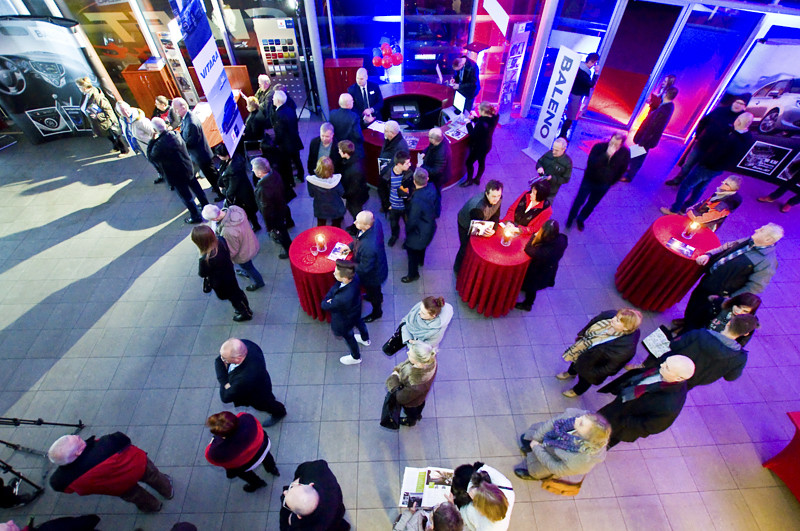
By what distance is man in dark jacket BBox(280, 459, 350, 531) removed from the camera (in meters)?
2.44

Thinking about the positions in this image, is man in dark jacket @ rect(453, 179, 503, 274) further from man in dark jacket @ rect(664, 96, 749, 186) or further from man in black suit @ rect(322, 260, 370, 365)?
man in dark jacket @ rect(664, 96, 749, 186)

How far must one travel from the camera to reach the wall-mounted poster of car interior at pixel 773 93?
621 centimetres

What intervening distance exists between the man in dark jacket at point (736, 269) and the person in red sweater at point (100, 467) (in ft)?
18.6

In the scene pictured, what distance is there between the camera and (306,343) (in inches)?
189

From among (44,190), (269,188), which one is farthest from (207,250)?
(44,190)

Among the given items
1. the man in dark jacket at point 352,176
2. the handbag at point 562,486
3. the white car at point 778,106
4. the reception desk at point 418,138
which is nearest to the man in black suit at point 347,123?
the reception desk at point 418,138

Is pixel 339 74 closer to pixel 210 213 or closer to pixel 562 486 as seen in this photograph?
pixel 210 213

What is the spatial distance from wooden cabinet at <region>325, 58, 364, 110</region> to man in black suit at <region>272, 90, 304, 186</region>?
95.3 inches

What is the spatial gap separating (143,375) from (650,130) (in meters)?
8.43

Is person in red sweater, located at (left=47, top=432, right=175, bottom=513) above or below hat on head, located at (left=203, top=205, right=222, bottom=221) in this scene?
below

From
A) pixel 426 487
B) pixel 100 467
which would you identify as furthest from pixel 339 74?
pixel 426 487

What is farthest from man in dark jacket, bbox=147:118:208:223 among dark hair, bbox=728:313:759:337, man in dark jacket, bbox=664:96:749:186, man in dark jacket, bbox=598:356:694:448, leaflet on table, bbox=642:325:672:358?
man in dark jacket, bbox=664:96:749:186

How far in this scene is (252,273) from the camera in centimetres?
518

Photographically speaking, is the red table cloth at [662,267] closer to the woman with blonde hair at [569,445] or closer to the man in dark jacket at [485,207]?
the man in dark jacket at [485,207]
